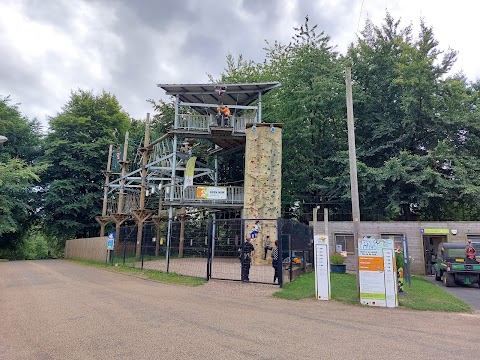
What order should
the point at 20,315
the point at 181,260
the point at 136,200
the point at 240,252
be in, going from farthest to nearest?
the point at 136,200 < the point at 181,260 < the point at 240,252 < the point at 20,315

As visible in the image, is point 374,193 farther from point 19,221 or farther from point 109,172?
point 19,221

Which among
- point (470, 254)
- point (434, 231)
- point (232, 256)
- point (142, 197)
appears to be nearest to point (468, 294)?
point (470, 254)

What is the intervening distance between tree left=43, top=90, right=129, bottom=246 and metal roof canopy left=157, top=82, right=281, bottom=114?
16084mm

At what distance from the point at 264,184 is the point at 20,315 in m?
15.7

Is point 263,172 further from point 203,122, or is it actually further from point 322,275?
point 322,275

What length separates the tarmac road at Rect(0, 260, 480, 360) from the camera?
5371mm

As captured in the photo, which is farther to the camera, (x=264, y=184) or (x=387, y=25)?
(x=387, y=25)

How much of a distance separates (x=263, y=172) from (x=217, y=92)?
24.0 feet

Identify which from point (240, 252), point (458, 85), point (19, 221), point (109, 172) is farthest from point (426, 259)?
point (19, 221)

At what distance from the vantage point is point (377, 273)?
9.77 metres

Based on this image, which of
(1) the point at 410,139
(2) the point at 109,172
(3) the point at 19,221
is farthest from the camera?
(3) the point at 19,221

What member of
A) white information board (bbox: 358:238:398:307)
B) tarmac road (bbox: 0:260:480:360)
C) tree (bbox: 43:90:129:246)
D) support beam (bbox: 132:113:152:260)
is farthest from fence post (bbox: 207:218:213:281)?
tree (bbox: 43:90:129:246)

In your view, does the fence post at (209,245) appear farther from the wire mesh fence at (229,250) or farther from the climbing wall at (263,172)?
the climbing wall at (263,172)

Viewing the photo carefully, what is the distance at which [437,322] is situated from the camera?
7.92 m
